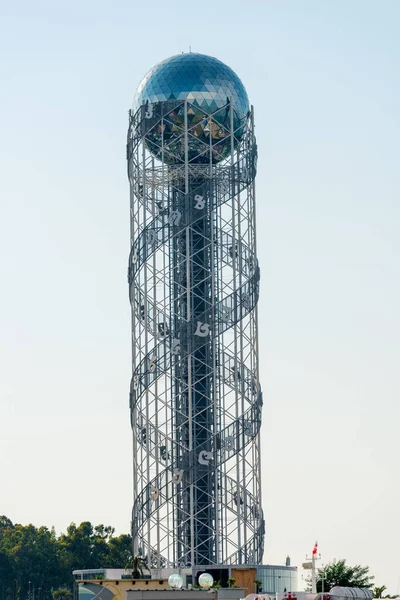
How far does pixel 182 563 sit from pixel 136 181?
111 ft

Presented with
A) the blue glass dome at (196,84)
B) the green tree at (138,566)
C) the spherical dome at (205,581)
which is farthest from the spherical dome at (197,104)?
the spherical dome at (205,581)

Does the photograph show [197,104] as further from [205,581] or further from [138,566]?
[205,581]

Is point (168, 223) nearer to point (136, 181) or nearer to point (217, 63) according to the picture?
point (136, 181)

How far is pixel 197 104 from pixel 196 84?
191 cm

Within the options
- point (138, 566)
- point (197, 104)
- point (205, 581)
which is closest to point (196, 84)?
point (197, 104)

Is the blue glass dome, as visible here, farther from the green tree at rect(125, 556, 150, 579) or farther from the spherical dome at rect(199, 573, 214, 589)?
the spherical dome at rect(199, 573, 214, 589)

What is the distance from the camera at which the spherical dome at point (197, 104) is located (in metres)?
135

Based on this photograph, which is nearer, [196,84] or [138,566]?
[138,566]

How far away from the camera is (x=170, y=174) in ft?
443

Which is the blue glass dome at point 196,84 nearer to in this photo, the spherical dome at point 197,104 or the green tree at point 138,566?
the spherical dome at point 197,104

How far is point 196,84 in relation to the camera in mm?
135750

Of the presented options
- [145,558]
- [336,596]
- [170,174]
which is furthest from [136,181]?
[336,596]

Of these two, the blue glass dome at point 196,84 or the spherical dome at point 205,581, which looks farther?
the blue glass dome at point 196,84

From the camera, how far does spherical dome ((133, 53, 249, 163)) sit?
13512 centimetres
